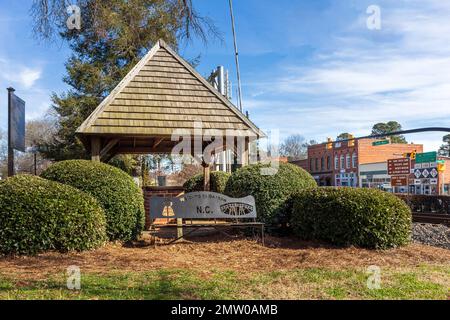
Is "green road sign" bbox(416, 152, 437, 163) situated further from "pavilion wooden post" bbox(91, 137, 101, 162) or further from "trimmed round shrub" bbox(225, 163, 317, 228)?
"pavilion wooden post" bbox(91, 137, 101, 162)

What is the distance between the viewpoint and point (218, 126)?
10719 mm

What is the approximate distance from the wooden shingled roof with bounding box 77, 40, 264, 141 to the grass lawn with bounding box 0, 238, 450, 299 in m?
3.10

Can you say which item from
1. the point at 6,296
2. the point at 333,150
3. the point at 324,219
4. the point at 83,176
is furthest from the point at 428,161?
the point at 6,296

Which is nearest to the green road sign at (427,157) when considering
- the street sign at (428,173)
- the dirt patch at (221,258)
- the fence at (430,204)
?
the street sign at (428,173)

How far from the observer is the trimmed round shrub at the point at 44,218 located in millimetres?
6961

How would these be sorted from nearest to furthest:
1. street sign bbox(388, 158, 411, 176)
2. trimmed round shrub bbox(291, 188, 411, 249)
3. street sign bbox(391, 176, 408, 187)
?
trimmed round shrub bbox(291, 188, 411, 249), street sign bbox(388, 158, 411, 176), street sign bbox(391, 176, 408, 187)

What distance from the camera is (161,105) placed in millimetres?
10742

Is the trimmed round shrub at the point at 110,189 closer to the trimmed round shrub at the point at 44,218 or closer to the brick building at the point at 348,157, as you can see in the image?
the trimmed round shrub at the point at 44,218

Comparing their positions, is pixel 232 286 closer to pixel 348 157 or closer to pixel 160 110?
pixel 160 110

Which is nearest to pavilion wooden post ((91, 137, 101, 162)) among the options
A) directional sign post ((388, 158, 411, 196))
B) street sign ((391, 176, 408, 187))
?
directional sign post ((388, 158, 411, 196))

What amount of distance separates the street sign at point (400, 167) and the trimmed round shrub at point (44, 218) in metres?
24.5

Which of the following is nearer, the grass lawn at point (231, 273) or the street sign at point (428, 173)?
the grass lawn at point (231, 273)

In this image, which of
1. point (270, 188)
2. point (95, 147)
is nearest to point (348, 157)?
point (270, 188)

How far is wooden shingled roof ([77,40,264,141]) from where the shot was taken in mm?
10086
